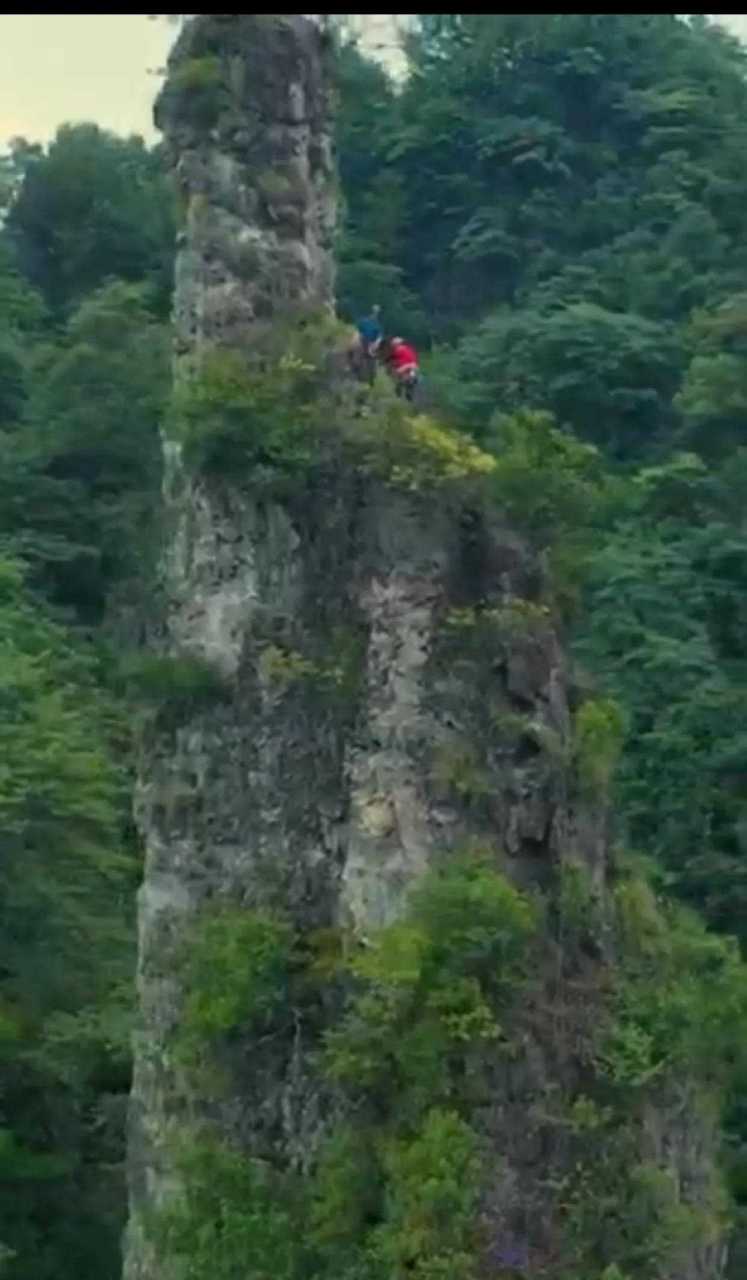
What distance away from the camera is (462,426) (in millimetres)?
11445

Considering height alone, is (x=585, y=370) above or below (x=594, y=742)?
above

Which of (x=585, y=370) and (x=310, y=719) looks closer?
(x=310, y=719)

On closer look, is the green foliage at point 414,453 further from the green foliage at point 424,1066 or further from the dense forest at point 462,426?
the green foliage at point 424,1066

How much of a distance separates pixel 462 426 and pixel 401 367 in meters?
2.31

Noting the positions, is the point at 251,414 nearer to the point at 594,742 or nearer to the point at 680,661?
the point at 594,742

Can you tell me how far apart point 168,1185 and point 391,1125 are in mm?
1566

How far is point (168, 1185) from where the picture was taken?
8.97 metres

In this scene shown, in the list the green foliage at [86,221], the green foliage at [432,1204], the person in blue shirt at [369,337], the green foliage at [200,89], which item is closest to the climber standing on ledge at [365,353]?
the person in blue shirt at [369,337]

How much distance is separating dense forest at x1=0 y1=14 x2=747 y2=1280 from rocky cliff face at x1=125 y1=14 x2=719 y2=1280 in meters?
0.52

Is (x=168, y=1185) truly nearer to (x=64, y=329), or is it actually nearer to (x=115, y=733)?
(x=115, y=733)

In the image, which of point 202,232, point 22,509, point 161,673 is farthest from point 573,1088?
point 22,509

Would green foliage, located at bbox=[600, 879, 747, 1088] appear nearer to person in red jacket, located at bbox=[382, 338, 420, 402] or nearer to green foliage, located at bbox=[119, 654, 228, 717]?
green foliage, located at bbox=[119, 654, 228, 717]

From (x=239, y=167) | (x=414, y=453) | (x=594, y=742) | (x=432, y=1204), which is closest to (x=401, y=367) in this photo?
(x=414, y=453)

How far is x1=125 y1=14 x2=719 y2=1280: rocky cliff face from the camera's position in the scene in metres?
8.37
